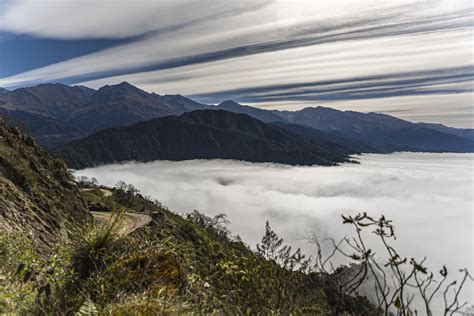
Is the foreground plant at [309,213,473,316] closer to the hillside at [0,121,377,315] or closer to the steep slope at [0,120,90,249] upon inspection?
the hillside at [0,121,377,315]

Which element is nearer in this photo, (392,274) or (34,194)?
(392,274)

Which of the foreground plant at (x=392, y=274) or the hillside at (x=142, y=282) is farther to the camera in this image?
the hillside at (x=142, y=282)

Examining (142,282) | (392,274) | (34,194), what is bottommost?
(34,194)

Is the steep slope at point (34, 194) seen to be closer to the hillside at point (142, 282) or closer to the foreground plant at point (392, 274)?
the hillside at point (142, 282)

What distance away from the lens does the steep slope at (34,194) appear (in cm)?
1079

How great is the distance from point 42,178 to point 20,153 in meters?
1.95

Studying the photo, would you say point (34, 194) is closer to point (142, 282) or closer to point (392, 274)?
A: point (142, 282)

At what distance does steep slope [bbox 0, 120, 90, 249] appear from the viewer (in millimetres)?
10789

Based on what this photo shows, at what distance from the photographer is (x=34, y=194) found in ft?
53.3

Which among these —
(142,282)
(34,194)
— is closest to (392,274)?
(142,282)

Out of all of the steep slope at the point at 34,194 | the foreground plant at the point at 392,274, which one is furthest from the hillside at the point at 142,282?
the steep slope at the point at 34,194

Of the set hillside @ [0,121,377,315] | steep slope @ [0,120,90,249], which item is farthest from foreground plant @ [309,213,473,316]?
steep slope @ [0,120,90,249]

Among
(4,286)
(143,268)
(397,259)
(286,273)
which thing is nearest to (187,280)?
(143,268)

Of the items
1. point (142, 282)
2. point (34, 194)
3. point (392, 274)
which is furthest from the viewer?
point (34, 194)
